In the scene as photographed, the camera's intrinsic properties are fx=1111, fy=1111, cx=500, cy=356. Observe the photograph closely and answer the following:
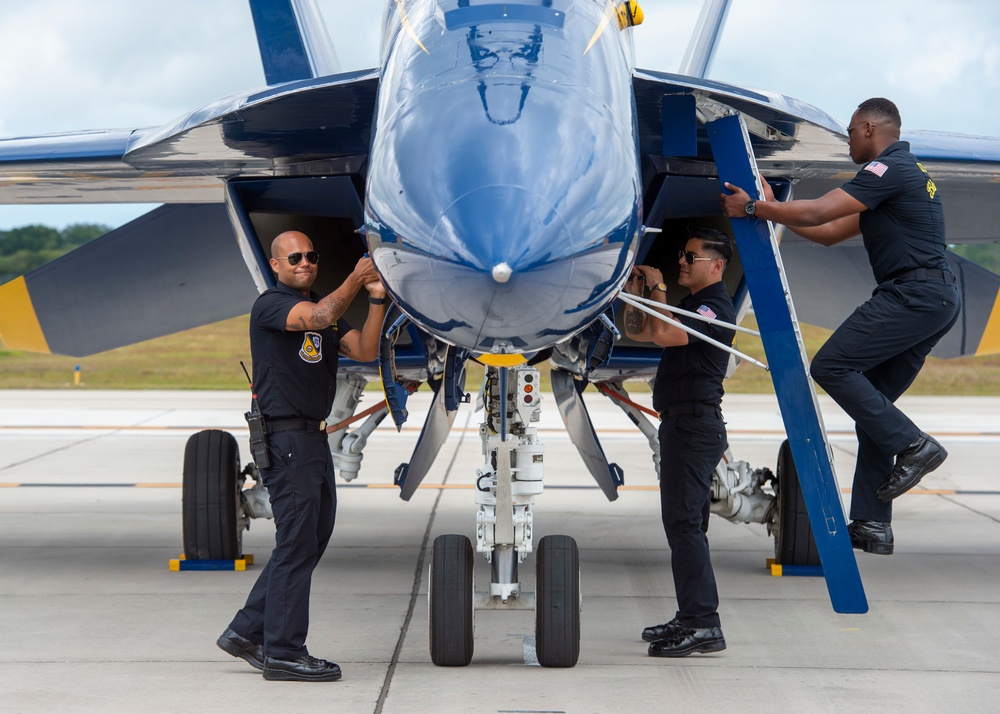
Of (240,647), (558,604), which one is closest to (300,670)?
(240,647)

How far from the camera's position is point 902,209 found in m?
4.26

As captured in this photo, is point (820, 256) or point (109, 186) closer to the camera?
point (109, 186)

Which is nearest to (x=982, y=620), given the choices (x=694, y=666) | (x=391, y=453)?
(x=694, y=666)

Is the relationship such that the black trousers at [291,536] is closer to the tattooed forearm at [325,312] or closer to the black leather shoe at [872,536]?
the tattooed forearm at [325,312]

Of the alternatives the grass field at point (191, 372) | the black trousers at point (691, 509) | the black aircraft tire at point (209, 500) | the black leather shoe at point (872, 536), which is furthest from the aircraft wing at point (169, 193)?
the grass field at point (191, 372)

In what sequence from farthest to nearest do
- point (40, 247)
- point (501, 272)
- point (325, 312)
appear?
point (40, 247)
point (325, 312)
point (501, 272)

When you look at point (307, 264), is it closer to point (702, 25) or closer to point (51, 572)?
point (51, 572)

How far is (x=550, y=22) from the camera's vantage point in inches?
160

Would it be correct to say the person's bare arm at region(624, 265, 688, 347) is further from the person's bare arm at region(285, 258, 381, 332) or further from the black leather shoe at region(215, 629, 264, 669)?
the black leather shoe at region(215, 629, 264, 669)

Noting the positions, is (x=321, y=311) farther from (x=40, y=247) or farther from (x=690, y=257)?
(x=40, y=247)

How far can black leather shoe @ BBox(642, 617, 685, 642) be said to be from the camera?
5035 mm

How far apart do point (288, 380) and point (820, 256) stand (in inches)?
190

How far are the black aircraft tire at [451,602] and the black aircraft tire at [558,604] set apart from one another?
297 mm

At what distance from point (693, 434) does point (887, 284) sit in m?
1.13
